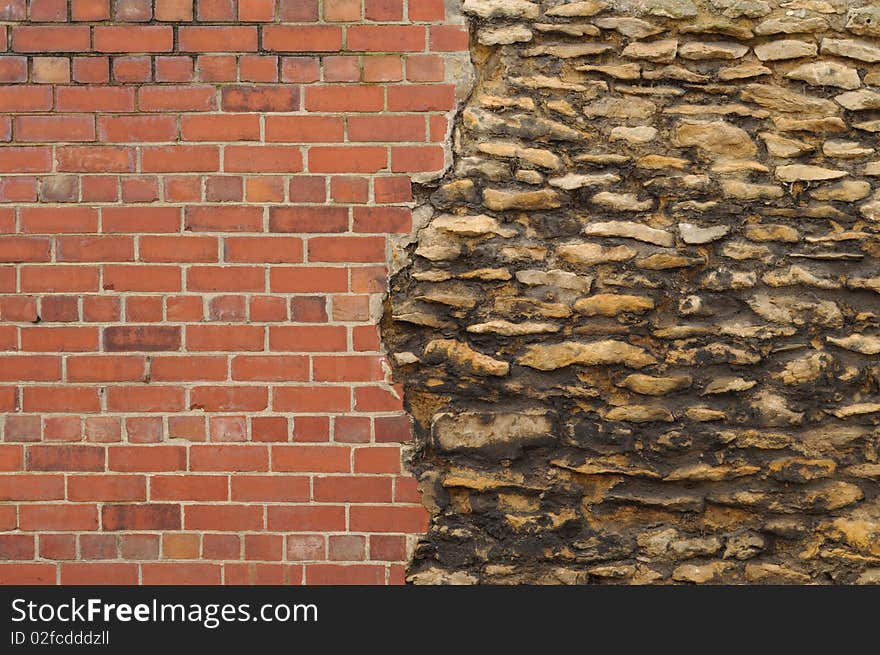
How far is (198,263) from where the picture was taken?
8.04 ft

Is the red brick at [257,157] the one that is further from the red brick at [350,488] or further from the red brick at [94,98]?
the red brick at [350,488]

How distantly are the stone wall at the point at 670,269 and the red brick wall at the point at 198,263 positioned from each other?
0.70ft

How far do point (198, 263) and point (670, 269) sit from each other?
1401 mm

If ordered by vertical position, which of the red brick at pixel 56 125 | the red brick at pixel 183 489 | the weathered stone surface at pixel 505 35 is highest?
the weathered stone surface at pixel 505 35

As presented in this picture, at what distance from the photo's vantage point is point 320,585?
8.14 feet

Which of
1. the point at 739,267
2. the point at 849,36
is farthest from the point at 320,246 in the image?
the point at 849,36

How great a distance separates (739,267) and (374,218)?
109cm

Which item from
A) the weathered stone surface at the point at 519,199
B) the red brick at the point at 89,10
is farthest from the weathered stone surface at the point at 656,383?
the red brick at the point at 89,10

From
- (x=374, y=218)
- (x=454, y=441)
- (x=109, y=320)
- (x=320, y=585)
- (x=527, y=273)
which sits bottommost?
(x=320, y=585)

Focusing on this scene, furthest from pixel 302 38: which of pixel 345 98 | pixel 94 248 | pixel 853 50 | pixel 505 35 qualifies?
pixel 853 50

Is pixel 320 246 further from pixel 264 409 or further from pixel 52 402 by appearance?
pixel 52 402

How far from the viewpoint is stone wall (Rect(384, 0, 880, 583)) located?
246 cm

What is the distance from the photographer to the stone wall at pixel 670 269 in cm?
246

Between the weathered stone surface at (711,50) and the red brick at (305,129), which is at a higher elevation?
the weathered stone surface at (711,50)
